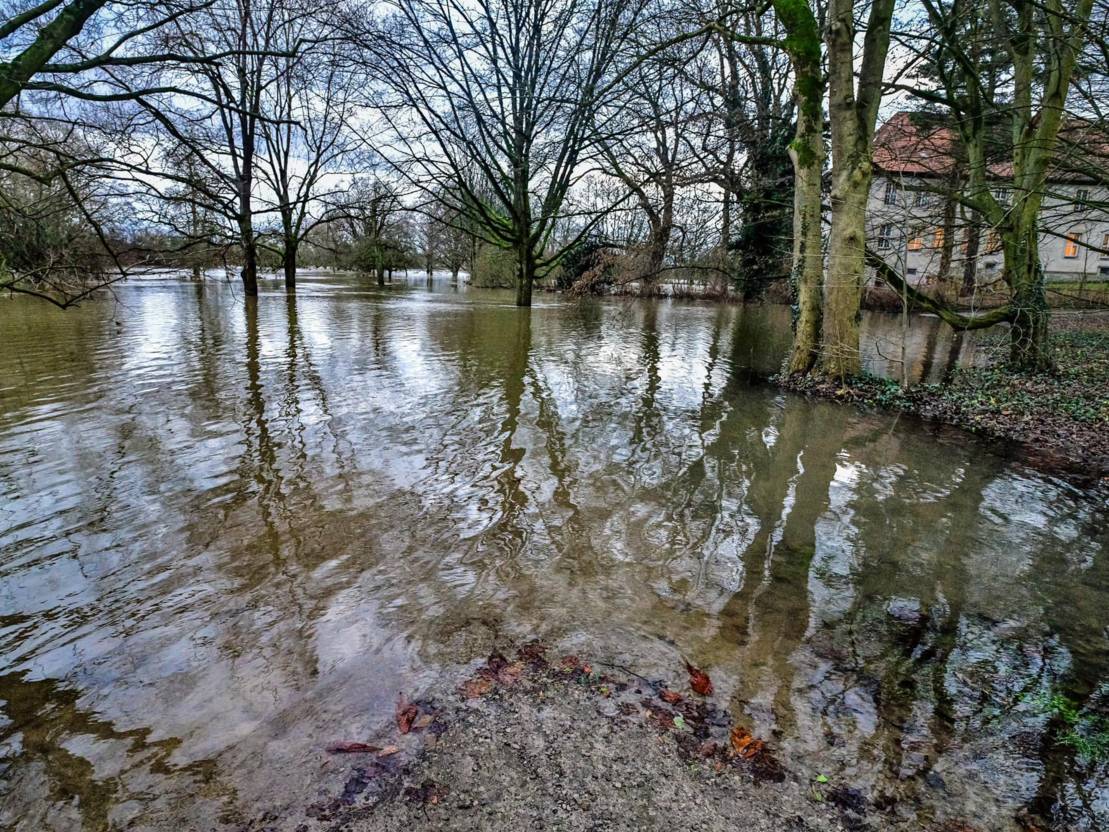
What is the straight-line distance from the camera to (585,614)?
3.12m

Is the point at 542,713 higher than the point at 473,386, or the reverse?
the point at 473,386

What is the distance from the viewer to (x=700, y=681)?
258cm

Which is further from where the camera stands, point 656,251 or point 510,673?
point 656,251

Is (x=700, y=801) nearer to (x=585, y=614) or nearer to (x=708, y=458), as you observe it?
(x=585, y=614)

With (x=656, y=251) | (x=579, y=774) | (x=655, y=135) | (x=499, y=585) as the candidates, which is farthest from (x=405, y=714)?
(x=656, y=251)

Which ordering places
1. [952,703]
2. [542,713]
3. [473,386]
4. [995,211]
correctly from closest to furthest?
[542,713] → [952,703] → [473,386] → [995,211]

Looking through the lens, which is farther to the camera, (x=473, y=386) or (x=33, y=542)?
(x=473, y=386)

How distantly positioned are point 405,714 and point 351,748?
246 mm

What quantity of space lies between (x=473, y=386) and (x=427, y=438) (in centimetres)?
262

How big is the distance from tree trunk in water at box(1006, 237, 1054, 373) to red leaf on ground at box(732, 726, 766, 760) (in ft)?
32.0

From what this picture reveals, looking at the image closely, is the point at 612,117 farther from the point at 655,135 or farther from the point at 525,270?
the point at 525,270

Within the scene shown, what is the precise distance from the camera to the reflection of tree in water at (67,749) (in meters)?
1.92

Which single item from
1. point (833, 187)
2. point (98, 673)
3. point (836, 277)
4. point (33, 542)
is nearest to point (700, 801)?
point (98, 673)

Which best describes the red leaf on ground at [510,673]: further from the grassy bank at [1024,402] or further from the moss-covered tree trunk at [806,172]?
the moss-covered tree trunk at [806,172]
